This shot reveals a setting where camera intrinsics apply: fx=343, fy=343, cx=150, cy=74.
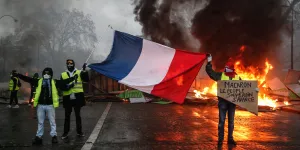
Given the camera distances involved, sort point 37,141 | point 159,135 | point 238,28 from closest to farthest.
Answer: point 37,141
point 159,135
point 238,28

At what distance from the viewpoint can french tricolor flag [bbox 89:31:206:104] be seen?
7.68m

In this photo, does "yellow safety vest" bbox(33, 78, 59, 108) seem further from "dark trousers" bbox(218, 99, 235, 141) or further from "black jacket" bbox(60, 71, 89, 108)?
"dark trousers" bbox(218, 99, 235, 141)

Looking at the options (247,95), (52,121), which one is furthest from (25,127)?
(247,95)

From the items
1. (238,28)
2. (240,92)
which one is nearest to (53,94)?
(240,92)

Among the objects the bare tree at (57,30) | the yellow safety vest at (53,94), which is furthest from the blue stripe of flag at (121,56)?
the bare tree at (57,30)

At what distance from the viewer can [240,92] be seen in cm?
725

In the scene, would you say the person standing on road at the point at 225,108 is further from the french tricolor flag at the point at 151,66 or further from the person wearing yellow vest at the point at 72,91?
the person wearing yellow vest at the point at 72,91

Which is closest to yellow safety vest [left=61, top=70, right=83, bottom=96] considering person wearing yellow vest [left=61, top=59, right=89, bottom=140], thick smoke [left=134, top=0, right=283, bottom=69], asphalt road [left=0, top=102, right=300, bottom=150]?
person wearing yellow vest [left=61, top=59, right=89, bottom=140]

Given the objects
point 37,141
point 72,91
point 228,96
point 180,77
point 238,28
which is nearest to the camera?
point 37,141

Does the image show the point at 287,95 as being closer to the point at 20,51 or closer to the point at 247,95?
the point at 247,95

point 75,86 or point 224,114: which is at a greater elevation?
point 75,86

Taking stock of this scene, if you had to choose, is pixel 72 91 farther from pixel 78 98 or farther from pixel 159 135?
pixel 159 135

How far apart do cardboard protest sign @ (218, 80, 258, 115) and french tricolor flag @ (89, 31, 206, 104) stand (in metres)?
0.77

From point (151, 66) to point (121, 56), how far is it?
760mm
